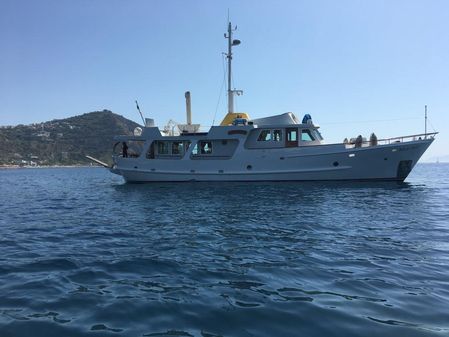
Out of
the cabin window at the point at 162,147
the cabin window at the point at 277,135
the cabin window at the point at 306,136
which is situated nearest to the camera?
the cabin window at the point at 306,136

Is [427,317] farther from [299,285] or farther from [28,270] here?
[28,270]

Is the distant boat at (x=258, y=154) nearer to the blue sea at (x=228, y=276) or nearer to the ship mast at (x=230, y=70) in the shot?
the ship mast at (x=230, y=70)

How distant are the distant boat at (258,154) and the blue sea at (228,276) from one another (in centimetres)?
1219

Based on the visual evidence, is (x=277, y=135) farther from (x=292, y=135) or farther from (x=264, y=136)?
(x=292, y=135)

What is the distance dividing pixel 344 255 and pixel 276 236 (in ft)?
6.57

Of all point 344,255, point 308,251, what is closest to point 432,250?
point 344,255

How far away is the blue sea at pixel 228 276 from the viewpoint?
160 inches

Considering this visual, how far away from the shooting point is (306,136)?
24188mm

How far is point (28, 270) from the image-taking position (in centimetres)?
616

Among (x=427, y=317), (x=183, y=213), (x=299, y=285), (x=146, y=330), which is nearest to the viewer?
(x=146, y=330)

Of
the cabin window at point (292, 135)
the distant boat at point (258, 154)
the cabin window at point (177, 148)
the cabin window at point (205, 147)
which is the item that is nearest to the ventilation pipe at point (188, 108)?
the distant boat at point (258, 154)

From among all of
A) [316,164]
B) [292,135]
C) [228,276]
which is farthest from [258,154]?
[228,276]

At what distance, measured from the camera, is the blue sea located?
4.07 m

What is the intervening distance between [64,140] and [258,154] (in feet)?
454
